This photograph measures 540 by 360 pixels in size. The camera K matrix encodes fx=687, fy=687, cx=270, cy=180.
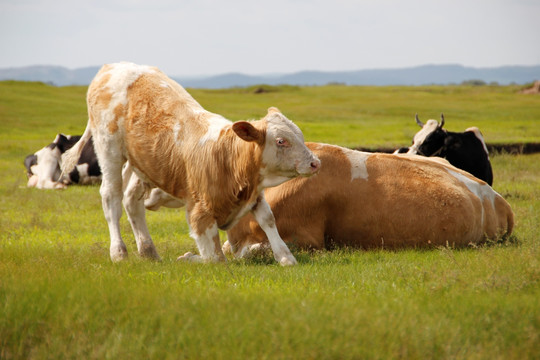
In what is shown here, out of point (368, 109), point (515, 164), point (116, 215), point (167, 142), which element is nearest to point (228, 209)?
point (167, 142)

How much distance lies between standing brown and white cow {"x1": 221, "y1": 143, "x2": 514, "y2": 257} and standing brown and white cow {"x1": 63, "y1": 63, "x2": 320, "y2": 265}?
30.7 inches

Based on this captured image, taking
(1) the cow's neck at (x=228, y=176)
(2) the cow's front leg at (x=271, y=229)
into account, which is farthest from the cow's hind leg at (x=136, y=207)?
(2) the cow's front leg at (x=271, y=229)

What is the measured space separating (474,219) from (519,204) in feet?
12.8

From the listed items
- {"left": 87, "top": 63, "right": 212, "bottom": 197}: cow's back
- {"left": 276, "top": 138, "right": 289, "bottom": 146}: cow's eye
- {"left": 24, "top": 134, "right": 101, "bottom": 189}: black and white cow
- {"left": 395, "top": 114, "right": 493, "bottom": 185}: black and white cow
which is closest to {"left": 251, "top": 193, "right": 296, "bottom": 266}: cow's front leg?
{"left": 276, "top": 138, "right": 289, "bottom": 146}: cow's eye

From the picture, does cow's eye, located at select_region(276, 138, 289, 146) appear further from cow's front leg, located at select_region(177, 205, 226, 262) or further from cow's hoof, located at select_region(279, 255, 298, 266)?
cow's hoof, located at select_region(279, 255, 298, 266)

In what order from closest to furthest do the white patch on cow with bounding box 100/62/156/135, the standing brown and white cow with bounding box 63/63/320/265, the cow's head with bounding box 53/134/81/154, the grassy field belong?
the grassy field, the standing brown and white cow with bounding box 63/63/320/265, the white patch on cow with bounding box 100/62/156/135, the cow's head with bounding box 53/134/81/154

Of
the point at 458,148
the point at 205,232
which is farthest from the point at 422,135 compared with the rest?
the point at 205,232

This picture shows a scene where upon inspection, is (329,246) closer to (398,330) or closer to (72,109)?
(398,330)

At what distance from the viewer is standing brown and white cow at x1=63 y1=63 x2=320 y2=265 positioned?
7.80 m

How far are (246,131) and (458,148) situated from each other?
9.05 meters

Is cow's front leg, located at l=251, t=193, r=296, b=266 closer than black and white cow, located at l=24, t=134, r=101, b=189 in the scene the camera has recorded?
Yes

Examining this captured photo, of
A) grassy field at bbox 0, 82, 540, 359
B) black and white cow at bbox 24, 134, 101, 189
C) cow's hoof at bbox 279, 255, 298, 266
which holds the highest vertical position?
grassy field at bbox 0, 82, 540, 359

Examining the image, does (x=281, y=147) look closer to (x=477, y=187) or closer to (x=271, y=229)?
(x=271, y=229)

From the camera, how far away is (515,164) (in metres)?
20.0
